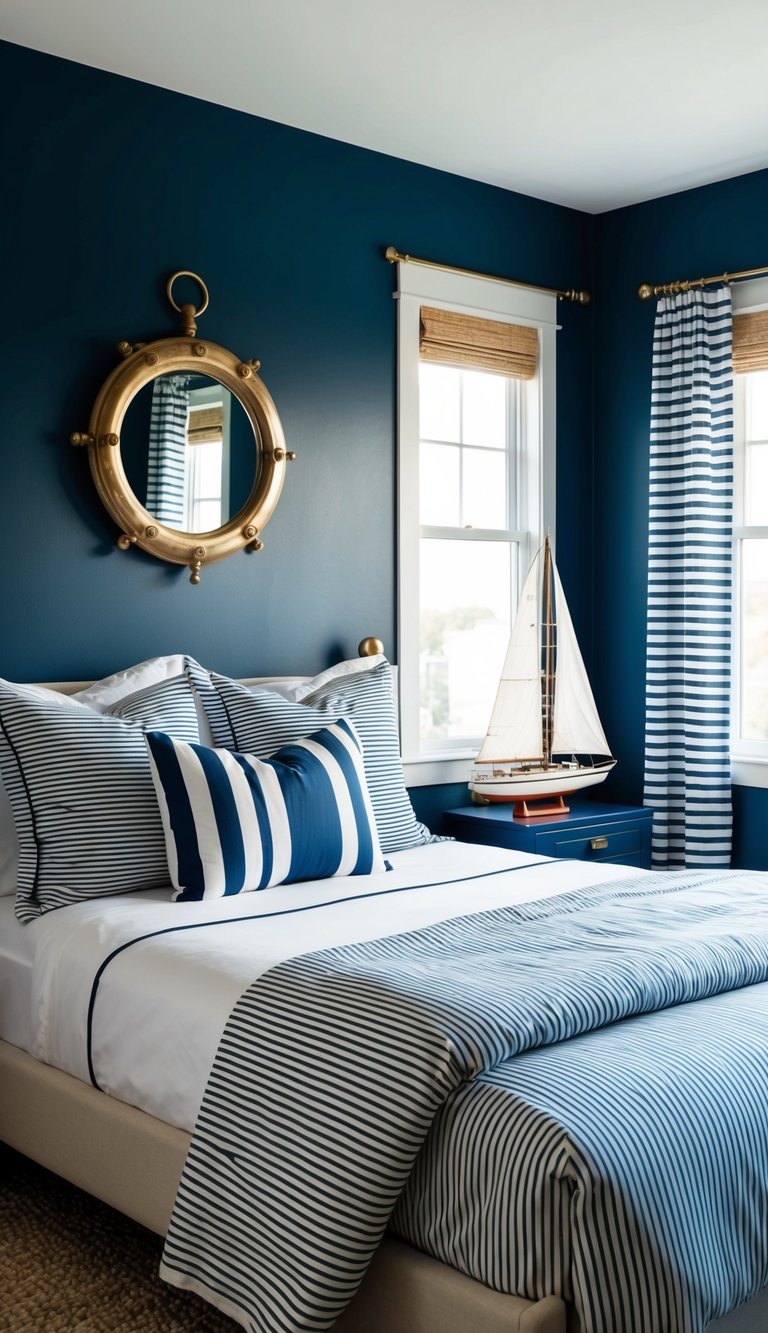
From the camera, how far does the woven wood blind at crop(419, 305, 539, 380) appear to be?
13.8ft

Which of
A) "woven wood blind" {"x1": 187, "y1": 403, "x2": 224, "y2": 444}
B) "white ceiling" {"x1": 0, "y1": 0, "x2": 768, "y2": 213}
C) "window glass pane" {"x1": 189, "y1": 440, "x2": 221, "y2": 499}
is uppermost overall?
"white ceiling" {"x1": 0, "y1": 0, "x2": 768, "y2": 213}

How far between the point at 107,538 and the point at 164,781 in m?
0.90

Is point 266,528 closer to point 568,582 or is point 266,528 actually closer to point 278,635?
point 278,635

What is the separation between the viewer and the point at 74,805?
112 inches

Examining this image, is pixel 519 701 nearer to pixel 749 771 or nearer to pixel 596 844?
pixel 596 844

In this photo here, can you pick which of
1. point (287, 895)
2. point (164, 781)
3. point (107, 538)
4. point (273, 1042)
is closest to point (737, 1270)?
point (273, 1042)

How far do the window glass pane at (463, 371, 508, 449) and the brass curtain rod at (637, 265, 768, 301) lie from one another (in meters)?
0.56

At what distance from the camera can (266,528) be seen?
12.5 feet

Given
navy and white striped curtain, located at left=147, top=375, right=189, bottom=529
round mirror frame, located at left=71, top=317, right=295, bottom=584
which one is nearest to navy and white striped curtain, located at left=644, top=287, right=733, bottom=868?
round mirror frame, located at left=71, top=317, right=295, bottom=584

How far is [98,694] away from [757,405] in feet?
7.95

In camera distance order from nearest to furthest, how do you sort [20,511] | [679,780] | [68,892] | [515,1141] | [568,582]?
1. [515,1141]
2. [68,892]
3. [20,511]
4. [679,780]
5. [568,582]

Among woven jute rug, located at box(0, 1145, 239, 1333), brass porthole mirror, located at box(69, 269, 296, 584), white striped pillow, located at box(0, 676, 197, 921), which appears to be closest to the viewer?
woven jute rug, located at box(0, 1145, 239, 1333)

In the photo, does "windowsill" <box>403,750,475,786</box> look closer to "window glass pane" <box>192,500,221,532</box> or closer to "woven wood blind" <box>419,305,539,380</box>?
"window glass pane" <box>192,500,221,532</box>

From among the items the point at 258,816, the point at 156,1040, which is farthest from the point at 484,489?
the point at 156,1040
